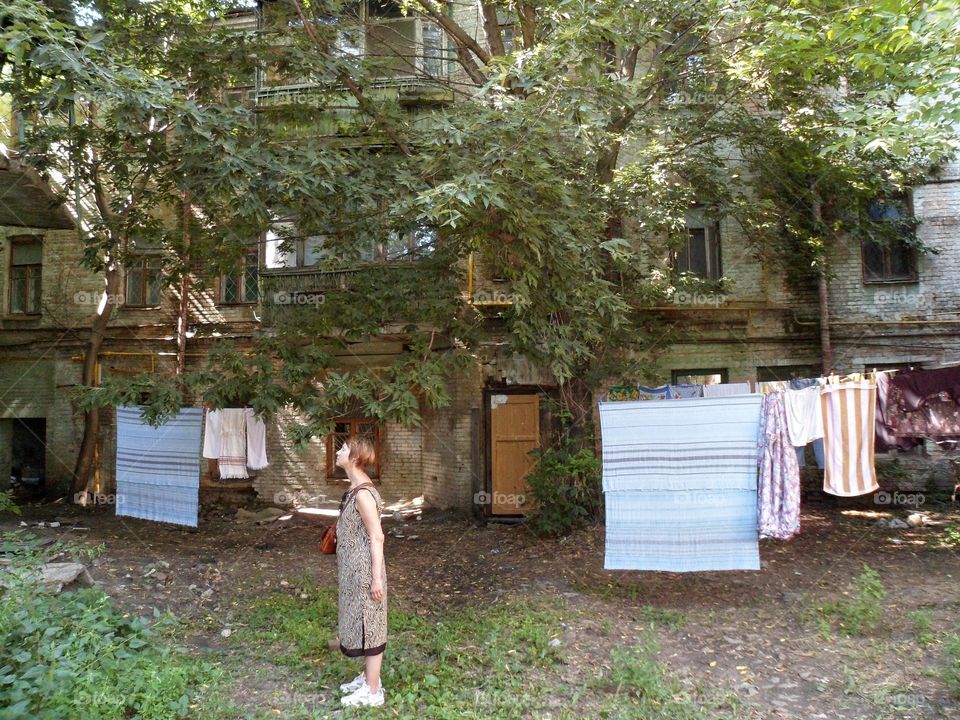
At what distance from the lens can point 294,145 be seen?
746 centimetres

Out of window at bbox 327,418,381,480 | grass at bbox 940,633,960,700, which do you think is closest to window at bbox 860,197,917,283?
grass at bbox 940,633,960,700

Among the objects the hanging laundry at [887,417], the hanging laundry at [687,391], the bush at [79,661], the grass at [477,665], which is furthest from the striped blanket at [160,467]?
the hanging laundry at [887,417]

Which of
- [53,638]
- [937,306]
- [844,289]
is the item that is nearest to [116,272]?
[53,638]

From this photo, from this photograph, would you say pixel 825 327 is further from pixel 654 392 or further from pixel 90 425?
pixel 90 425

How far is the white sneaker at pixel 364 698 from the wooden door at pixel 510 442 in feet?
22.9

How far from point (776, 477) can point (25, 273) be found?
14.9m

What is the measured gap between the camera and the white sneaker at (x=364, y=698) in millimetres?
4426

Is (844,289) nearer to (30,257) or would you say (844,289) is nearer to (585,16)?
(585,16)

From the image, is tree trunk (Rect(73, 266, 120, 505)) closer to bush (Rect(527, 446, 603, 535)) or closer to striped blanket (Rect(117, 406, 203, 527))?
striped blanket (Rect(117, 406, 203, 527))

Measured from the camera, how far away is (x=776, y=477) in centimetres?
621

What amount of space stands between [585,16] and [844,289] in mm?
8334

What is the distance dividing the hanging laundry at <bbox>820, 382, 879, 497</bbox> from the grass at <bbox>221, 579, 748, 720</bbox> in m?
2.22

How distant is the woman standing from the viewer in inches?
173

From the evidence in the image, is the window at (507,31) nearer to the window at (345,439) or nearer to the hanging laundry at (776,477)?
the hanging laundry at (776,477)
